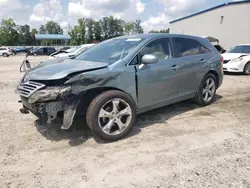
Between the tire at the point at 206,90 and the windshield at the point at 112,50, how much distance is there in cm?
200

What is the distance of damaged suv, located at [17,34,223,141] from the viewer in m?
3.58

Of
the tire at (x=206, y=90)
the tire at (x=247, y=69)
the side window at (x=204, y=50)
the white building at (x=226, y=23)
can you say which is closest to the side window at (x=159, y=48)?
the side window at (x=204, y=50)

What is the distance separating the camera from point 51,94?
3455mm

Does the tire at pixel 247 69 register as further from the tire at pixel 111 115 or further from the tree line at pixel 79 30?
the tree line at pixel 79 30

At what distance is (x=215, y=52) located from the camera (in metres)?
5.98

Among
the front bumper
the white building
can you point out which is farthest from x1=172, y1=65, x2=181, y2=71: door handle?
the white building

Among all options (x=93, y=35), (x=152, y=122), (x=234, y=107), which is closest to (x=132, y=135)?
(x=152, y=122)

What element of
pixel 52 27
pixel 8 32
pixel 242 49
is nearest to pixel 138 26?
pixel 52 27

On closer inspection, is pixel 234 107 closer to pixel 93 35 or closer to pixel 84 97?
pixel 84 97

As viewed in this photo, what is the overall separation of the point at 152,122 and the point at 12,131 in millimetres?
2543

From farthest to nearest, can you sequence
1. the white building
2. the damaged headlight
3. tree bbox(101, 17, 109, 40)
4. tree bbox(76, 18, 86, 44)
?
tree bbox(101, 17, 109, 40) < tree bbox(76, 18, 86, 44) < the white building < the damaged headlight

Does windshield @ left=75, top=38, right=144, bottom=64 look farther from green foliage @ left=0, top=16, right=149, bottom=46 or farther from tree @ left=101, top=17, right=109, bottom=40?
tree @ left=101, top=17, right=109, bottom=40

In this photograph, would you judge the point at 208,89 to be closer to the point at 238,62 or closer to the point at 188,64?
the point at 188,64

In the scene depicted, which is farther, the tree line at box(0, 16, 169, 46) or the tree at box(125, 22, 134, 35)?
the tree at box(125, 22, 134, 35)
